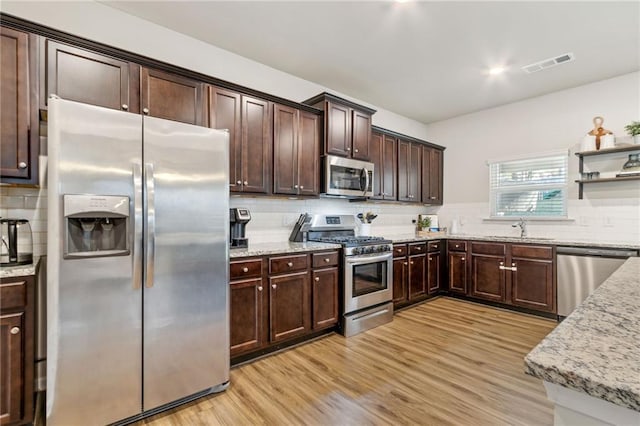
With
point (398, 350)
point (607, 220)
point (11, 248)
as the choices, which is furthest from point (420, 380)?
point (607, 220)

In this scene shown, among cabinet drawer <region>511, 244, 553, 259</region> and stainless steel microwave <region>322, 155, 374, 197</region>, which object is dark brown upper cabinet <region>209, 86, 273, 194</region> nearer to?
stainless steel microwave <region>322, 155, 374, 197</region>

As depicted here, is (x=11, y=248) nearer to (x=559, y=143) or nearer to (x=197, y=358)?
(x=197, y=358)

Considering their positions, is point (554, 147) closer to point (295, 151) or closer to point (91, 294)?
point (295, 151)

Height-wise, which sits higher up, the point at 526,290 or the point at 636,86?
the point at 636,86

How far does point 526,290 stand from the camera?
3824mm

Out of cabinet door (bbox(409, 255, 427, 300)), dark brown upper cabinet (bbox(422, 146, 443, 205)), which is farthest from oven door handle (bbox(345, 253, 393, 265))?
dark brown upper cabinet (bbox(422, 146, 443, 205))

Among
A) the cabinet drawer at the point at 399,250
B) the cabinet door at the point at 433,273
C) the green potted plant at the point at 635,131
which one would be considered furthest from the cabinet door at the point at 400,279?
the green potted plant at the point at 635,131

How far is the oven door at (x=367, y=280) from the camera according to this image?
3.22m

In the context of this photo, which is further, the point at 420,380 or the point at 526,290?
the point at 526,290

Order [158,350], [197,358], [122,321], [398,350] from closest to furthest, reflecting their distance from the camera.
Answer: [122,321]
[158,350]
[197,358]
[398,350]

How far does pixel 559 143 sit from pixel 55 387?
5545 millimetres

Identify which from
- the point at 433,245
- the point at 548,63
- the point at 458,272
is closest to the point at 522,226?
the point at 458,272

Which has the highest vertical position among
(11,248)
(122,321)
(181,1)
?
(181,1)

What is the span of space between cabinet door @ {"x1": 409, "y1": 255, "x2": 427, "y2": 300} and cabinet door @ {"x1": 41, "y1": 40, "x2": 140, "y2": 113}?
3.48 meters
